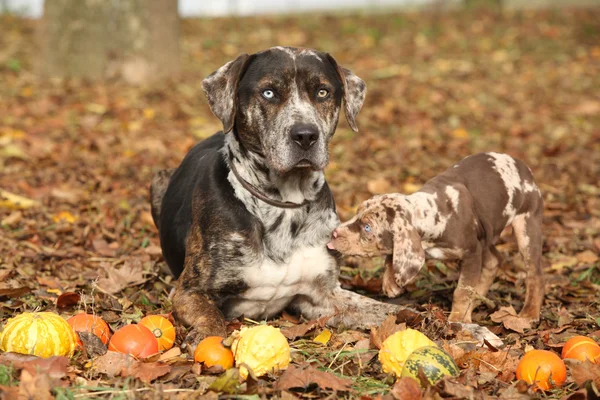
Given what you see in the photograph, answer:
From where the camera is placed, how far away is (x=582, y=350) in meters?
4.14

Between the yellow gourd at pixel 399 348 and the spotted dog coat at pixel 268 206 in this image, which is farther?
the spotted dog coat at pixel 268 206

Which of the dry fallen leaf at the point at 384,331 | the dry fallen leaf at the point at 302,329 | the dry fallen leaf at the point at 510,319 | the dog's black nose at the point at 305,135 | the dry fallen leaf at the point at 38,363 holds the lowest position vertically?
the dry fallen leaf at the point at 510,319

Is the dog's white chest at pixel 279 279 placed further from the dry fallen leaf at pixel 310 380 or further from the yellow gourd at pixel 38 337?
the yellow gourd at pixel 38 337

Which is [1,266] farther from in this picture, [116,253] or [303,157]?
[303,157]

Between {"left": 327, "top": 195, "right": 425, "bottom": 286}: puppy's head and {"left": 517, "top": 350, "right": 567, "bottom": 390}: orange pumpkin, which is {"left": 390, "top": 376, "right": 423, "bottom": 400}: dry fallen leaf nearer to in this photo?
{"left": 517, "top": 350, "right": 567, "bottom": 390}: orange pumpkin

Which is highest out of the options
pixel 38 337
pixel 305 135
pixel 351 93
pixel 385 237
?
A: pixel 351 93

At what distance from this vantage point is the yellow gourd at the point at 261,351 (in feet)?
12.4

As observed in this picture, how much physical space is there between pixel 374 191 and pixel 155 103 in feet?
15.4

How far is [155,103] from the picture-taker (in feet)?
37.7

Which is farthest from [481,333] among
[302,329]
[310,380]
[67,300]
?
[67,300]

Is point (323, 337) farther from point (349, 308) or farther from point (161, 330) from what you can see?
point (161, 330)

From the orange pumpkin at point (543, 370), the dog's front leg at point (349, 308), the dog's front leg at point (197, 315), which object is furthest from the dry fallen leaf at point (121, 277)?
the orange pumpkin at point (543, 370)

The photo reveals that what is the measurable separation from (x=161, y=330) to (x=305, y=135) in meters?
Answer: 1.48

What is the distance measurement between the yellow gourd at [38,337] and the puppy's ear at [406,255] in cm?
201
